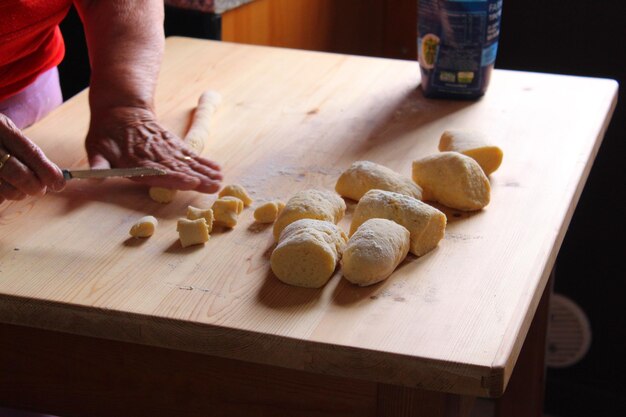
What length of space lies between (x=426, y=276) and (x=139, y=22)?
79 centimetres

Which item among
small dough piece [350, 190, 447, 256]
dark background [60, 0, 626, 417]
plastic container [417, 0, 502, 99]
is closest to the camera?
small dough piece [350, 190, 447, 256]

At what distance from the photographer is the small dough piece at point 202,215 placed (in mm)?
1125

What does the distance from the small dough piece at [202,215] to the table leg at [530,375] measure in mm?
768

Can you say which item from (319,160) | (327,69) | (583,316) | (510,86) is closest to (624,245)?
(583,316)

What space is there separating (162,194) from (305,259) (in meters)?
0.32

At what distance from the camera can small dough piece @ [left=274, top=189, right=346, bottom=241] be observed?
1098mm

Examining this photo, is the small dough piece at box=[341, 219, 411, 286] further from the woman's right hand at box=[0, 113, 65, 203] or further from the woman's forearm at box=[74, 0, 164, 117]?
the woman's forearm at box=[74, 0, 164, 117]

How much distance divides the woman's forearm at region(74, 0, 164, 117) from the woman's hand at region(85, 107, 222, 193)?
31mm

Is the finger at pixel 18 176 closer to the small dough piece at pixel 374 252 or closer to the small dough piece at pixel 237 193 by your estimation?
the small dough piece at pixel 237 193

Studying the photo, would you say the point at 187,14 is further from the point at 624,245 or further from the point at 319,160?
the point at 624,245

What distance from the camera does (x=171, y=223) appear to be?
3.81 ft

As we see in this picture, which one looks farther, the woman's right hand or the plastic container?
the plastic container

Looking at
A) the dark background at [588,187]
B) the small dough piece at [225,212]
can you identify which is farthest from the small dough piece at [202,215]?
the dark background at [588,187]

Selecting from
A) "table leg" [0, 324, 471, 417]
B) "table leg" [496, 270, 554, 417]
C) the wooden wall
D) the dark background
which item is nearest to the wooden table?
"table leg" [0, 324, 471, 417]
